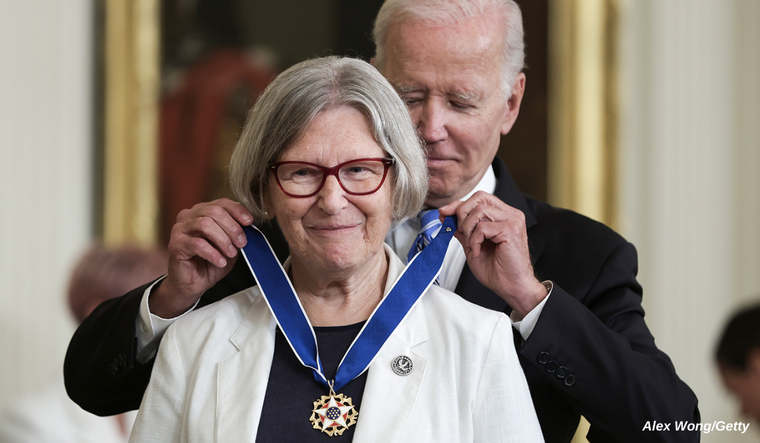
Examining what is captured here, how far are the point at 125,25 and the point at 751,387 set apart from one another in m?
4.35

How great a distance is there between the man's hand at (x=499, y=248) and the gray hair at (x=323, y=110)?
0.44ft

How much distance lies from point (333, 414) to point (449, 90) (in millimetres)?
1054

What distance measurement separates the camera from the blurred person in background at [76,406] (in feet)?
11.4

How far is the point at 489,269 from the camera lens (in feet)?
6.56

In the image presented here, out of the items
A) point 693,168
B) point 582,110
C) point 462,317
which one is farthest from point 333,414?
point 693,168

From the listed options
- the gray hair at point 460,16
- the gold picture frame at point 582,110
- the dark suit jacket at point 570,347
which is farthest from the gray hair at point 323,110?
the gold picture frame at point 582,110

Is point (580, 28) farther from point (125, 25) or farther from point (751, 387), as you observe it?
point (125, 25)

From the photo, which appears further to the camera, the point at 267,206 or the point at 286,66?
the point at 286,66

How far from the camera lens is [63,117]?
537 centimetres

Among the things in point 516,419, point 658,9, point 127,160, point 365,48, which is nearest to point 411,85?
point 516,419

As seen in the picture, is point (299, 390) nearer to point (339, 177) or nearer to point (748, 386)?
point (339, 177)

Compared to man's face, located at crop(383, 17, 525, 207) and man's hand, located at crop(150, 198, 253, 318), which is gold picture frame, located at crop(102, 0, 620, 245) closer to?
man's face, located at crop(383, 17, 525, 207)

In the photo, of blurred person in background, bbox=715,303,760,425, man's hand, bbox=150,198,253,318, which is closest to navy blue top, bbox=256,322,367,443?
man's hand, bbox=150,198,253,318

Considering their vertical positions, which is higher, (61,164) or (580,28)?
(580,28)
